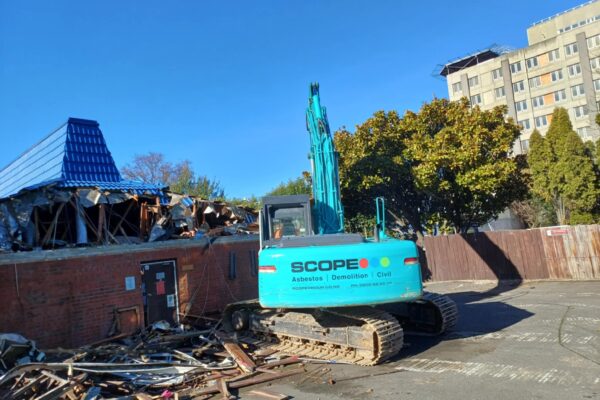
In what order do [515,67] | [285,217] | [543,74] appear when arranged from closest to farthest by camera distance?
1. [285,217]
2. [543,74]
3. [515,67]

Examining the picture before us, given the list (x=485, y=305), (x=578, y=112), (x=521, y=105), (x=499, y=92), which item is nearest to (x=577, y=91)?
(x=578, y=112)

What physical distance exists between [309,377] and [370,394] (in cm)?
138

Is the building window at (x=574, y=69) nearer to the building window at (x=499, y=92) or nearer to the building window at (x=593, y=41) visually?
the building window at (x=593, y=41)

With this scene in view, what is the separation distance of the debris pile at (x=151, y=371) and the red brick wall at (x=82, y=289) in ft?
2.59

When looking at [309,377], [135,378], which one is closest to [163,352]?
[135,378]

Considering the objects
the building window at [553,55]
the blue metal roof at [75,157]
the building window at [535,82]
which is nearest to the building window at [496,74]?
the building window at [535,82]

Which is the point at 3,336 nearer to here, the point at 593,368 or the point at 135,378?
the point at 135,378

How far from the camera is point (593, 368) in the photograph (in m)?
6.79

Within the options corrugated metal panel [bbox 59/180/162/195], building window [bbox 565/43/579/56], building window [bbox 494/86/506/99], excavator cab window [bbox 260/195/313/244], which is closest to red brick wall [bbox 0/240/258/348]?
corrugated metal panel [bbox 59/180/162/195]

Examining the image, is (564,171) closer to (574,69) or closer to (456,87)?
(574,69)

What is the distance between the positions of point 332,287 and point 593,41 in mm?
56025

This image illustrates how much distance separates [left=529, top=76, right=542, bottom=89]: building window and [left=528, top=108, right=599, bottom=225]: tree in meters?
31.5

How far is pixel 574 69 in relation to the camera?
52625 millimetres

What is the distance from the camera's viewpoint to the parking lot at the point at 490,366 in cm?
632
